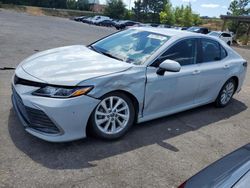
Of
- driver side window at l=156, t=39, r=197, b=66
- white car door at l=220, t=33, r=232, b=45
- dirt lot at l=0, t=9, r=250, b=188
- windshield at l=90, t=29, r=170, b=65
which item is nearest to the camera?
dirt lot at l=0, t=9, r=250, b=188

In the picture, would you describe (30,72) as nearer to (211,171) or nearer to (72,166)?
(72,166)

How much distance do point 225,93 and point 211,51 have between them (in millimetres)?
998

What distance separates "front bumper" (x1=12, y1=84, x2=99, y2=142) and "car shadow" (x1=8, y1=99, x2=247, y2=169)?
194mm

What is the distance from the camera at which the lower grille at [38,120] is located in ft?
10.9

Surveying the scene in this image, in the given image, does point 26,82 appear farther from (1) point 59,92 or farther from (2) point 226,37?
(2) point 226,37

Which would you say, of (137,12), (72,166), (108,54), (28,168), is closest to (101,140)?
(72,166)

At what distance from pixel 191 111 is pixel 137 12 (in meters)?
86.1

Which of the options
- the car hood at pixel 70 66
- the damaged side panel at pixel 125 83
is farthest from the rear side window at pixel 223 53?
the car hood at pixel 70 66

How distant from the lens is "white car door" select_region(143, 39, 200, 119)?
13.5 feet

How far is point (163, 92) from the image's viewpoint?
425 cm

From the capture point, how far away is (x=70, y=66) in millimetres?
3713

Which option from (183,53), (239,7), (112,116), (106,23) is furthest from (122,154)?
(239,7)

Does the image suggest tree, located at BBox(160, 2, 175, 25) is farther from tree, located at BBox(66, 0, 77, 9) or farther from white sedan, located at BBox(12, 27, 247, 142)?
white sedan, located at BBox(12, 27, 247, 142)

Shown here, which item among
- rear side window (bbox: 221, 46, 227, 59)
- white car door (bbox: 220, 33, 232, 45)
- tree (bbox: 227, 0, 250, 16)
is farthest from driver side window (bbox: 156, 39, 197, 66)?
tree (bbox: 227, 0, 250, 16)
